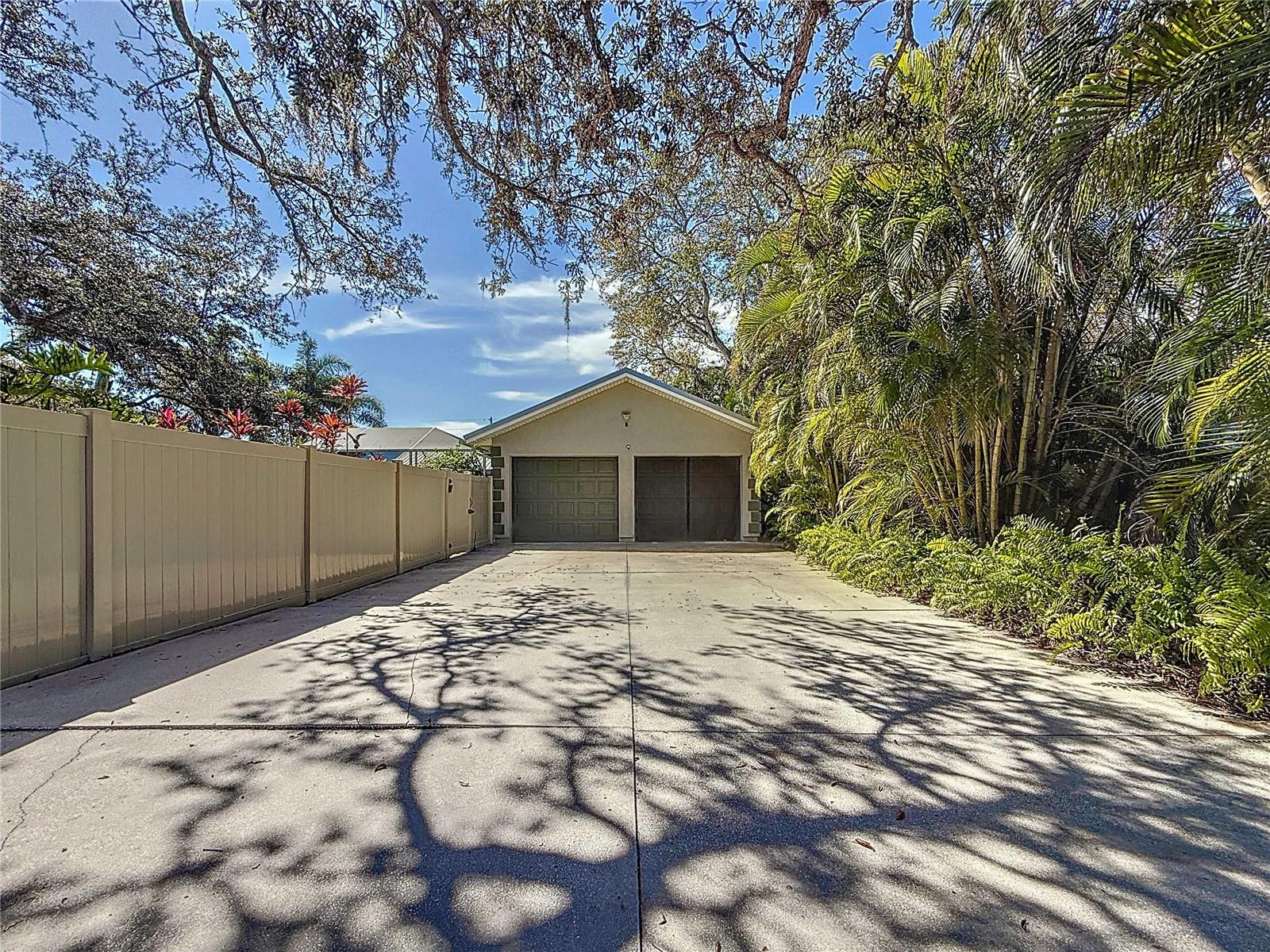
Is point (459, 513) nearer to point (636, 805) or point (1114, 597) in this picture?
point (636, 805)

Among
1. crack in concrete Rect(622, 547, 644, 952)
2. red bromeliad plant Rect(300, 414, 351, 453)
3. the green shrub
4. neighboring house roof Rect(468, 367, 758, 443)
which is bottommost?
crack in concrete Rect(622, 547, 644, 952)

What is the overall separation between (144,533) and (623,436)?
1018 centimetres

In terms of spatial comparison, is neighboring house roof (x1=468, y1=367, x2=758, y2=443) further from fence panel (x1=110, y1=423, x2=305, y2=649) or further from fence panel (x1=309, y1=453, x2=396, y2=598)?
fence panel (x1=110, y1=423, x2=305, y2=649)

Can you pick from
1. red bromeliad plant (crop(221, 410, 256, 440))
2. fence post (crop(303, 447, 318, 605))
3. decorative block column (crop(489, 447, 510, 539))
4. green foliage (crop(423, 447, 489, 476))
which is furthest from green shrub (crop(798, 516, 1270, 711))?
green foliage (crop(423, 447, 489, 476))

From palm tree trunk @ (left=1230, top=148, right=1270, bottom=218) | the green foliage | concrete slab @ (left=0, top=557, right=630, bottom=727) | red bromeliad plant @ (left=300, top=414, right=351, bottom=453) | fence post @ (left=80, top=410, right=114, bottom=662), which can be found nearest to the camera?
concrete slab @ (left=0, top=557, right=630, bottom=727)

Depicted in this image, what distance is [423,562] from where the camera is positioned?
993cm

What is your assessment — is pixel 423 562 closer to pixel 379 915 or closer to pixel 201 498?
pixel 201 498

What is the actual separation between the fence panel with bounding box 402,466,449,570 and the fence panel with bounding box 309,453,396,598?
1.44 ft

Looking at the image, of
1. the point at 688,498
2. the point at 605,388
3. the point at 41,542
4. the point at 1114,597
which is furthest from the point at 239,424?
the point at 1114,597

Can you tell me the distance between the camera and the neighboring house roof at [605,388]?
526 inches

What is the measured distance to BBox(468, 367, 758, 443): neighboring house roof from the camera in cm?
1336

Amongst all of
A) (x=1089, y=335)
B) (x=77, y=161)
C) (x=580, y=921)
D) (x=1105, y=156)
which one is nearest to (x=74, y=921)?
(x=580, y=921)

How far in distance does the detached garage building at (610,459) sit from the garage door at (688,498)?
0.09ft

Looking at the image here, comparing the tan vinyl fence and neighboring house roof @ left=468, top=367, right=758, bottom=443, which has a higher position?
neighboring house roof @ left=468, top=367, right=758, bottom=443
